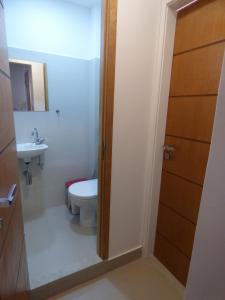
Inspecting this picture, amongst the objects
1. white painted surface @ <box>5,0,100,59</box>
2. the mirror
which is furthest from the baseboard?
white painted surface @ <box>5,0,100,59</box>

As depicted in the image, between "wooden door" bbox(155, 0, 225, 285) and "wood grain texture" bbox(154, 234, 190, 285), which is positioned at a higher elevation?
"wooden door" bbox(155, 0, 225, 285)

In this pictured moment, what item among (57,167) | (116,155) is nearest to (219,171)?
(116,155)

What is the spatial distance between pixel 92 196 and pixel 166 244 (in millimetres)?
786

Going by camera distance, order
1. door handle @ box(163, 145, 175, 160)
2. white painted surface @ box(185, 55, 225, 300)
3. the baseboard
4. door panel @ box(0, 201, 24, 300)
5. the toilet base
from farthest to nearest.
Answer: the toilet base < door handle @ box(163, 145, 175, 160) < the baseboard < door panel @ box(0, 201, 24, 300) < white painted surface @ box(185, 55, 225, 300)

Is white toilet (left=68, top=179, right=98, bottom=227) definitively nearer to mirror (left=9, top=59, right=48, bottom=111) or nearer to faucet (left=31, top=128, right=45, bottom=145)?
faucet (left=31, top=128, right=45, bottom=145)

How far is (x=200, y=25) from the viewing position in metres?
1.18

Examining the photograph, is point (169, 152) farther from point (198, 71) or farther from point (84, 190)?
point (84, 190)

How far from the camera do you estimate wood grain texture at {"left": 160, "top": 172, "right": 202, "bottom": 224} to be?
51.5 inches

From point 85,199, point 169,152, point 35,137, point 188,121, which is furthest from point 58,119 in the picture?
point 188,121

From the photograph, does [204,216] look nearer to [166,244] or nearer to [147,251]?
[166,244]

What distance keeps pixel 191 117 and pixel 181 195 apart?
0.58 meters

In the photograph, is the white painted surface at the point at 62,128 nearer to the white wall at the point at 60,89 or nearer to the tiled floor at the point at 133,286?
the white wall at the point at 60,89

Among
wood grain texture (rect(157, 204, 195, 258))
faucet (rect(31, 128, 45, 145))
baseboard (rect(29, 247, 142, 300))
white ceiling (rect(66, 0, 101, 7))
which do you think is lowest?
baseboard (rect(29, 247, 142, 300))

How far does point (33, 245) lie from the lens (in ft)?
5.81
